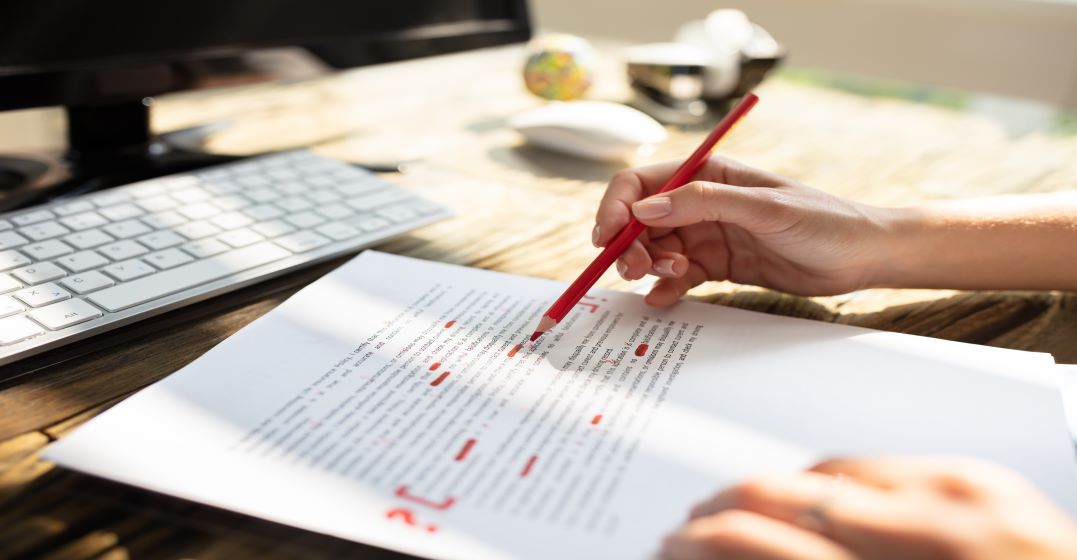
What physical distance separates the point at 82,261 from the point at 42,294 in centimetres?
4

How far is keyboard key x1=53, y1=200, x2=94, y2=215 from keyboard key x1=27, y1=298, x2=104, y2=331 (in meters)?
0.13

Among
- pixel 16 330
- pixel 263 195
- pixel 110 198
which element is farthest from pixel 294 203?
pixel 16 330

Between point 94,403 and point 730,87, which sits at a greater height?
point 730,87

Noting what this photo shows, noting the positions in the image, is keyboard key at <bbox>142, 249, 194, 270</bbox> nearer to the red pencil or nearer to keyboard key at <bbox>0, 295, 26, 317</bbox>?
keyboard key at <bbox>0, 295, 26, 317</bbox>

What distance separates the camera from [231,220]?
23.5 inches

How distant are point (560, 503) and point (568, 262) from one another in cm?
31

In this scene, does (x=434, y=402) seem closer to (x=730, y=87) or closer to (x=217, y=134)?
(x=217, y=134)

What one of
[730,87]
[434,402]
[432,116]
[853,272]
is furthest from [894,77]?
[434,402]

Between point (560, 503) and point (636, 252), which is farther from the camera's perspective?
point (636, 252)

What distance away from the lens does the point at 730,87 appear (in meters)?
1.05

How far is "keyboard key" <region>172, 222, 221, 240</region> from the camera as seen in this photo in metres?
0.57

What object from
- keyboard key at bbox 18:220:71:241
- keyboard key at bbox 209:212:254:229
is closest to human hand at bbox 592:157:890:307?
keyboard key at bbox 209:212:254:229

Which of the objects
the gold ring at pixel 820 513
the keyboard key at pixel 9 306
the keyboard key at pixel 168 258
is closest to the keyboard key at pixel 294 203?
the keyboard key at pixel 168 258

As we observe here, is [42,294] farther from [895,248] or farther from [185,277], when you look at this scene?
[895,248]
